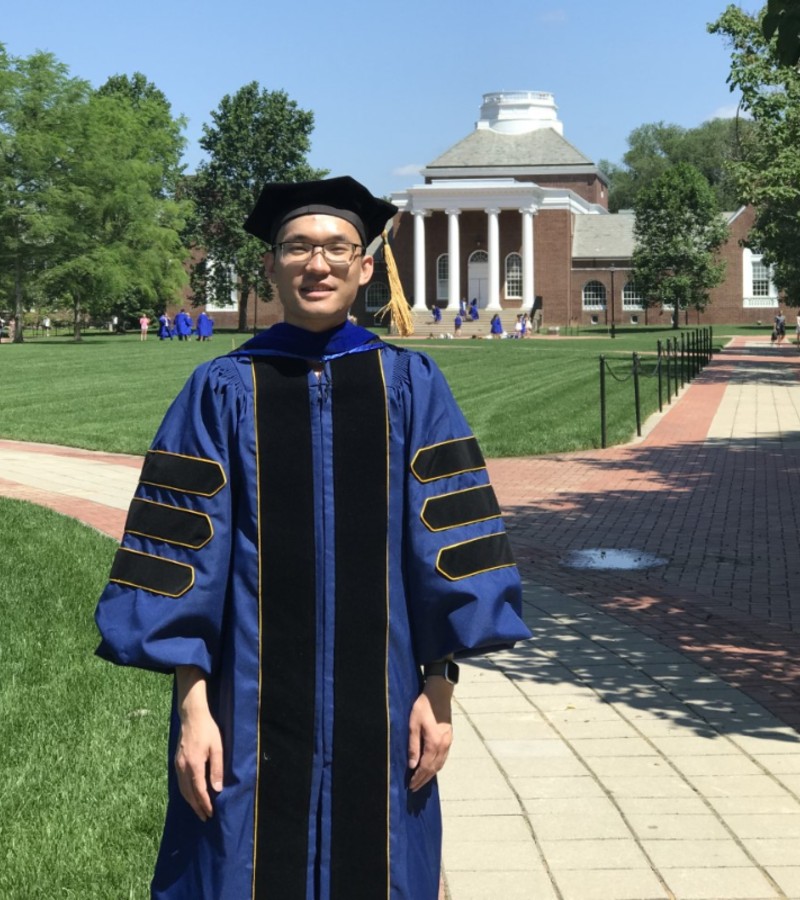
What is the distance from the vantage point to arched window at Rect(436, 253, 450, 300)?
80.9m

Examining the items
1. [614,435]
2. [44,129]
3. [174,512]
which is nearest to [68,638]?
[174,512]

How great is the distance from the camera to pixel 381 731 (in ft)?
9.25

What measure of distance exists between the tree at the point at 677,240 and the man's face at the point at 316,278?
6607 cm

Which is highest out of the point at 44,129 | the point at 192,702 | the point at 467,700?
the point at 44,129

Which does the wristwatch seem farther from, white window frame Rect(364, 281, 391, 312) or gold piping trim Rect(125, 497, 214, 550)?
white window frame Rect(364, 281, 391, 312)

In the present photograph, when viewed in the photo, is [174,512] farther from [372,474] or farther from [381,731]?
[381,731]

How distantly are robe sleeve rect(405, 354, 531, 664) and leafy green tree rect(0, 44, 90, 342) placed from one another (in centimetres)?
5396

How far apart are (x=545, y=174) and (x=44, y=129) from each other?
42.6m

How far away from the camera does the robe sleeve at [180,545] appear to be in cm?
271

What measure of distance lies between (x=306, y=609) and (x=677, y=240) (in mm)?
67634

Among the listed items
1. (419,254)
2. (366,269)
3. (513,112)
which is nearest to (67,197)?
(419,254)

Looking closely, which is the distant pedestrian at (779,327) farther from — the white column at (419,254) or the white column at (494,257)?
the white column at (419,254)

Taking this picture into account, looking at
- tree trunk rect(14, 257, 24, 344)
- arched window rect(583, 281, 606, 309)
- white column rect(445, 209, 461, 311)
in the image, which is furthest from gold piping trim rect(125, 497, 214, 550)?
arched window rect(583, 281, 606, 309)

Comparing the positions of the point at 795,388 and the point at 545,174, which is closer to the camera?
the point at 795,388
